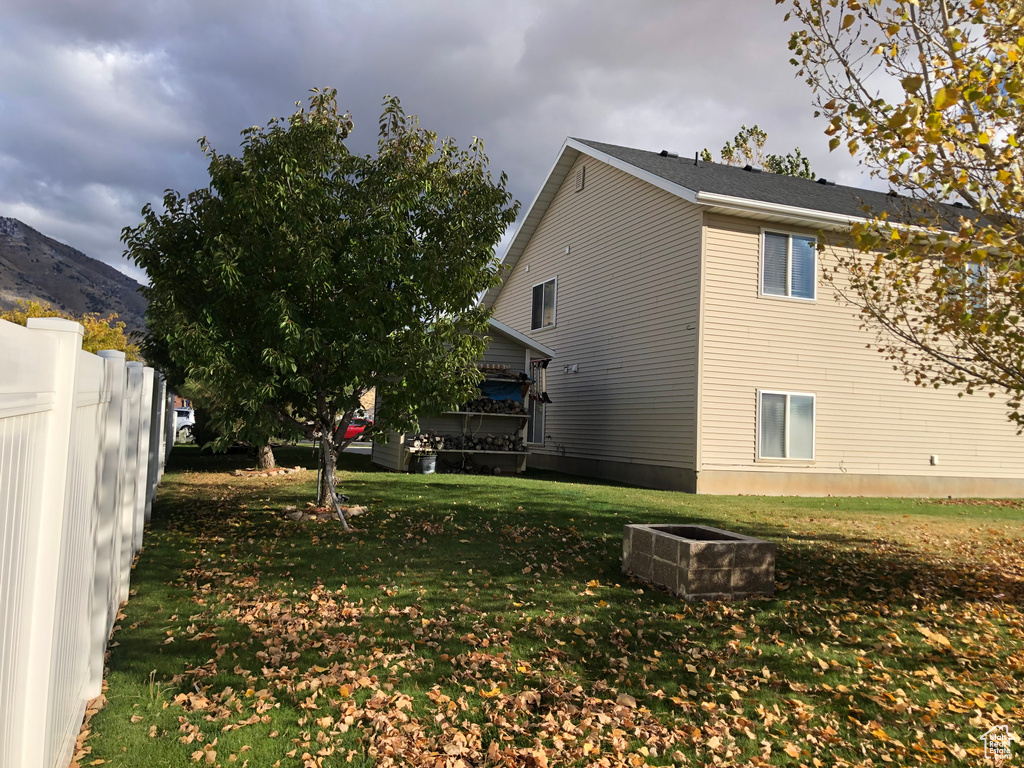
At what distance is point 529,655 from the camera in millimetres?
4996

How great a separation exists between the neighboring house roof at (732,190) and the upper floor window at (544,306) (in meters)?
2.17

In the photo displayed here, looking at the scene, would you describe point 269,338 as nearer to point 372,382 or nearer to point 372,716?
point 372,382

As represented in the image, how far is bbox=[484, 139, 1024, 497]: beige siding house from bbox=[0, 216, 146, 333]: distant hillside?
114 metres

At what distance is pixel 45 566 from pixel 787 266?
642 inches

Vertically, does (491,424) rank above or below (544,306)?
below

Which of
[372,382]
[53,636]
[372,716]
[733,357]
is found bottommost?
[372,716]

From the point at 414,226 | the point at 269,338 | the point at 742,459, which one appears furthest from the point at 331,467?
the point at 742,459

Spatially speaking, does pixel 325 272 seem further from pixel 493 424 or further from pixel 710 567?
pixel 493 424

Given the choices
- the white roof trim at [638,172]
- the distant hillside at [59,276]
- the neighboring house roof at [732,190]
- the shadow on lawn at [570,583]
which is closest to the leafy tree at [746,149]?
the neighboring house roof at [732,190]

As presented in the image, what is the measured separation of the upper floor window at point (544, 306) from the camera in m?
22.1

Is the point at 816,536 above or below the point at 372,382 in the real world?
below

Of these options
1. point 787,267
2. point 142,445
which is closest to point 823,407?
point 787,267

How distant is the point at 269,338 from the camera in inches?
356

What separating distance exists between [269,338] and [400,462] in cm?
931
